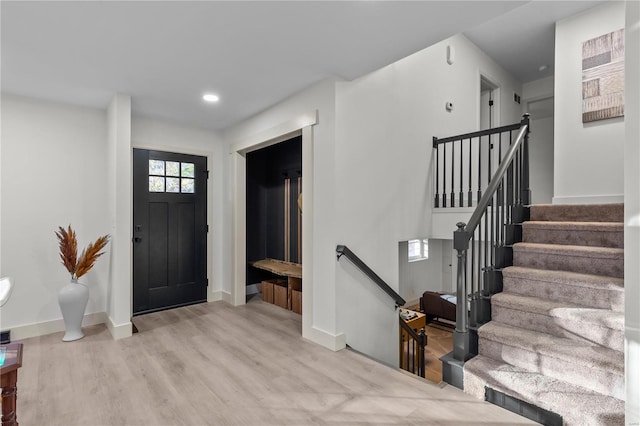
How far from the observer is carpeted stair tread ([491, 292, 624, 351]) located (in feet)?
7.06

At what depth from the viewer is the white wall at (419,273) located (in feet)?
18.7

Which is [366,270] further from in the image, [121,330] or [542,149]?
[542,149]

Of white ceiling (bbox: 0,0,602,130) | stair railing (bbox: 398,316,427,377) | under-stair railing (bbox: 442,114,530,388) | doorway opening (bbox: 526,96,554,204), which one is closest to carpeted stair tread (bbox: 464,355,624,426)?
under-stair railing (bbox: 442,114,530,388)

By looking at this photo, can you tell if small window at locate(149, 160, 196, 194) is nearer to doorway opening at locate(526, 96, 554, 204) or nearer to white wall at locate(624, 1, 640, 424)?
white wall at locate(624, 1, 640, 424)

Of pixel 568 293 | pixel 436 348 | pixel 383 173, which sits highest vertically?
pixel 383 173

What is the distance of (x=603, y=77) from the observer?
3752mm

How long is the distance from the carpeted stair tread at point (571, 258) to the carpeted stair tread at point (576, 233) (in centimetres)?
13

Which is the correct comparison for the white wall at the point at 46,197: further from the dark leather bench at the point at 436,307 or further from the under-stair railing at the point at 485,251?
the dark leather bench at the point at 436,307

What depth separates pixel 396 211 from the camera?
365 cm

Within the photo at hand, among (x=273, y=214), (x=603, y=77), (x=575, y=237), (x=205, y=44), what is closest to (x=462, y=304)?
(x=575, y=237)

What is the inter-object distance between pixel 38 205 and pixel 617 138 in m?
6.31

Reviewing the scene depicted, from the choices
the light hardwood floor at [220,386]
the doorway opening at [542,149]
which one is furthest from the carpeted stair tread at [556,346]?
the doorway opening at [542,149]

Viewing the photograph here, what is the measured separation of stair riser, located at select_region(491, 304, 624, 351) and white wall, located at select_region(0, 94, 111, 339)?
13.3 feet

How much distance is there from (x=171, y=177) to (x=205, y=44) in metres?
2.40
